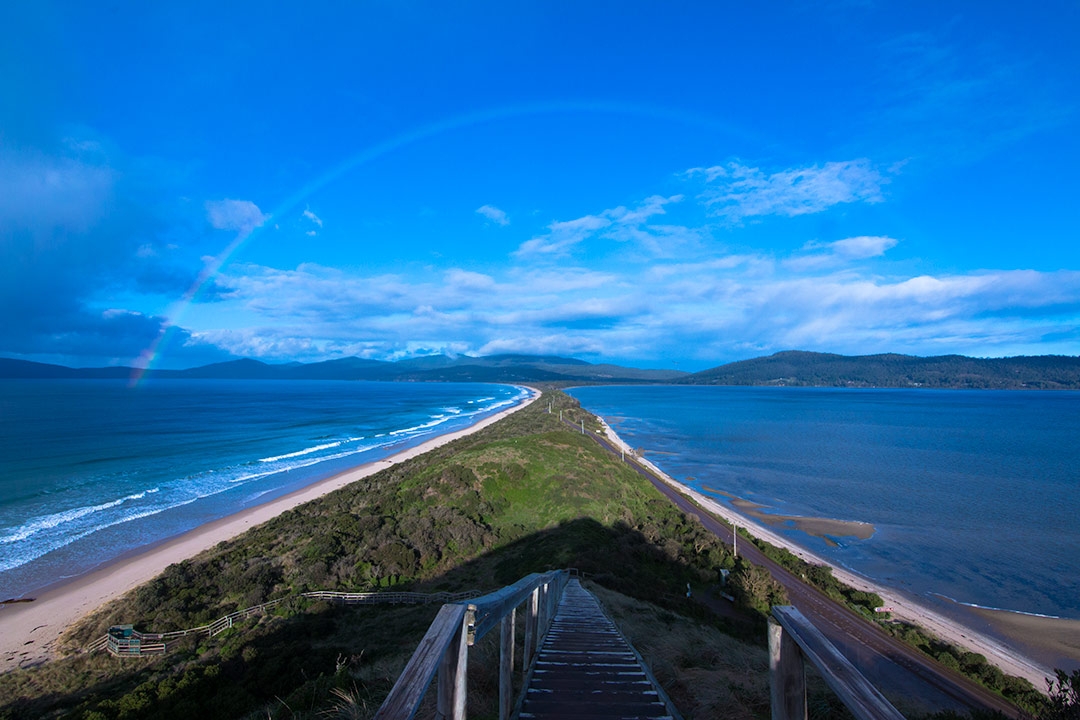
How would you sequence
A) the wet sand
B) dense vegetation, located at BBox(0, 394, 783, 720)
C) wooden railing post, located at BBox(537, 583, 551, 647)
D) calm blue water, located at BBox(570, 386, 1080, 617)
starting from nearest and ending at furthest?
1. wooden railing post, located at BBox(537, 583, 551, 647)
2. dense vegetation, located at BBox(0, 394, 783, 720)
3. the wet sand
4. calm blue water, located at BBox(570, 386, 1080, 617)

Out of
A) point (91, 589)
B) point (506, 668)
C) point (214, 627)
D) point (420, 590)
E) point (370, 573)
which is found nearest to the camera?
point (506, 668)

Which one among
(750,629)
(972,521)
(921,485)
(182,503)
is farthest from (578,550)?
A: (921,485)

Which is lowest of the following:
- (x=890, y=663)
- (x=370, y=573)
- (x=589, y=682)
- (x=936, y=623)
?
(x=936, y=623)

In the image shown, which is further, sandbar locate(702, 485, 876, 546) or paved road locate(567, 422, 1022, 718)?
sandbar locate(702, 485, 876, 546)

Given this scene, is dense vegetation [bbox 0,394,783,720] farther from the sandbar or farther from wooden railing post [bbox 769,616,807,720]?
the sandbar

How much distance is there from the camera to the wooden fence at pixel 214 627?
52.0 feet

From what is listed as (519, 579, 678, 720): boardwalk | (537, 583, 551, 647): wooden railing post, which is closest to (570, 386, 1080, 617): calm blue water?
(537, 583, 551, 647): wooden railing post

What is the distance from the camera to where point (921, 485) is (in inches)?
1962

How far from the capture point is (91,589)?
21.9 m

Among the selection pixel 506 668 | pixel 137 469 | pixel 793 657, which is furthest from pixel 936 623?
pixel 137 469

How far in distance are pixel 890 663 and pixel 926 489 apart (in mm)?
38870

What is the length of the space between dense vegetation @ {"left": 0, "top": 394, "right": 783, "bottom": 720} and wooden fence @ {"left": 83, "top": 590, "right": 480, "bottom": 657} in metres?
0.52

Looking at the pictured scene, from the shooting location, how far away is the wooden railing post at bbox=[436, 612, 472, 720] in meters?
2.41

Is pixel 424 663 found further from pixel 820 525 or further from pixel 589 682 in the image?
pixel 820 525
